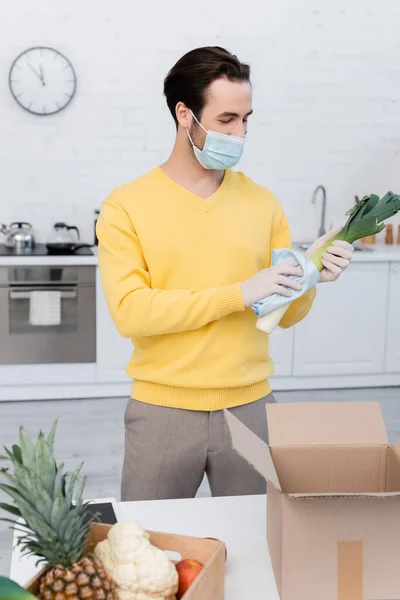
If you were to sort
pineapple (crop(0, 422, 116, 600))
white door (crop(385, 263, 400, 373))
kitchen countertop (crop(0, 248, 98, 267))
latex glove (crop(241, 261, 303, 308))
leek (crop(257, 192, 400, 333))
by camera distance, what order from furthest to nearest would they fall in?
white door (crop(385, 263, 400, 373))
kitchen countertop (crop(0, 248, 98, 267))
leek (crop(257, 192, 400, 333))
latex glove (crop(241, 261, 303, 308))
pineapple (crop(0, 422, 116, 600))

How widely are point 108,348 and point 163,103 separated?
143 centimetres

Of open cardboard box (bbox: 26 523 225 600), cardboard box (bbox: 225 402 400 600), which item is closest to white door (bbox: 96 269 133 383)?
cardboard box (bbox: 225 402 400 600)

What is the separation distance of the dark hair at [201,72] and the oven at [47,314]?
2.67 metres

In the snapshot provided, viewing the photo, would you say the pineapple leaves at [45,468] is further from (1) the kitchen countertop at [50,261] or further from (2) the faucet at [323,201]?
(2) the faucet at [323,201]

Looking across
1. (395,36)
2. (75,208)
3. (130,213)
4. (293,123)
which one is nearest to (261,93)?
(293,123)

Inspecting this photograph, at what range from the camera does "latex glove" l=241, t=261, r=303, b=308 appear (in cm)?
168

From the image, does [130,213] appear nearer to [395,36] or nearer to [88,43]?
[88,43]

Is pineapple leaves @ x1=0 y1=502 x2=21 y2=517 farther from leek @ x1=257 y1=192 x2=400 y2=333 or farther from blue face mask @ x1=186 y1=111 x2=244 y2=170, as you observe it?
blue face mask @ x1=186 y1=111 x2=244 y2=170

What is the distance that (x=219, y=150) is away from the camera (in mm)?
1764

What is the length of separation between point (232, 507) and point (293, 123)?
367cm

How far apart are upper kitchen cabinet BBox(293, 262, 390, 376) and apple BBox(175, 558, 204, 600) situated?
3.53 metres

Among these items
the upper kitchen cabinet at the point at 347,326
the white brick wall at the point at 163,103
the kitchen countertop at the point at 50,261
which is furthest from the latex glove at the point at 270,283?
the white brick wall at the point at 163,103

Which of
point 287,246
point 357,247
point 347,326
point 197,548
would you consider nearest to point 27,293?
point 347,326

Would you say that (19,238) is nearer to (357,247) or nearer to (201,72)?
(357,247)
